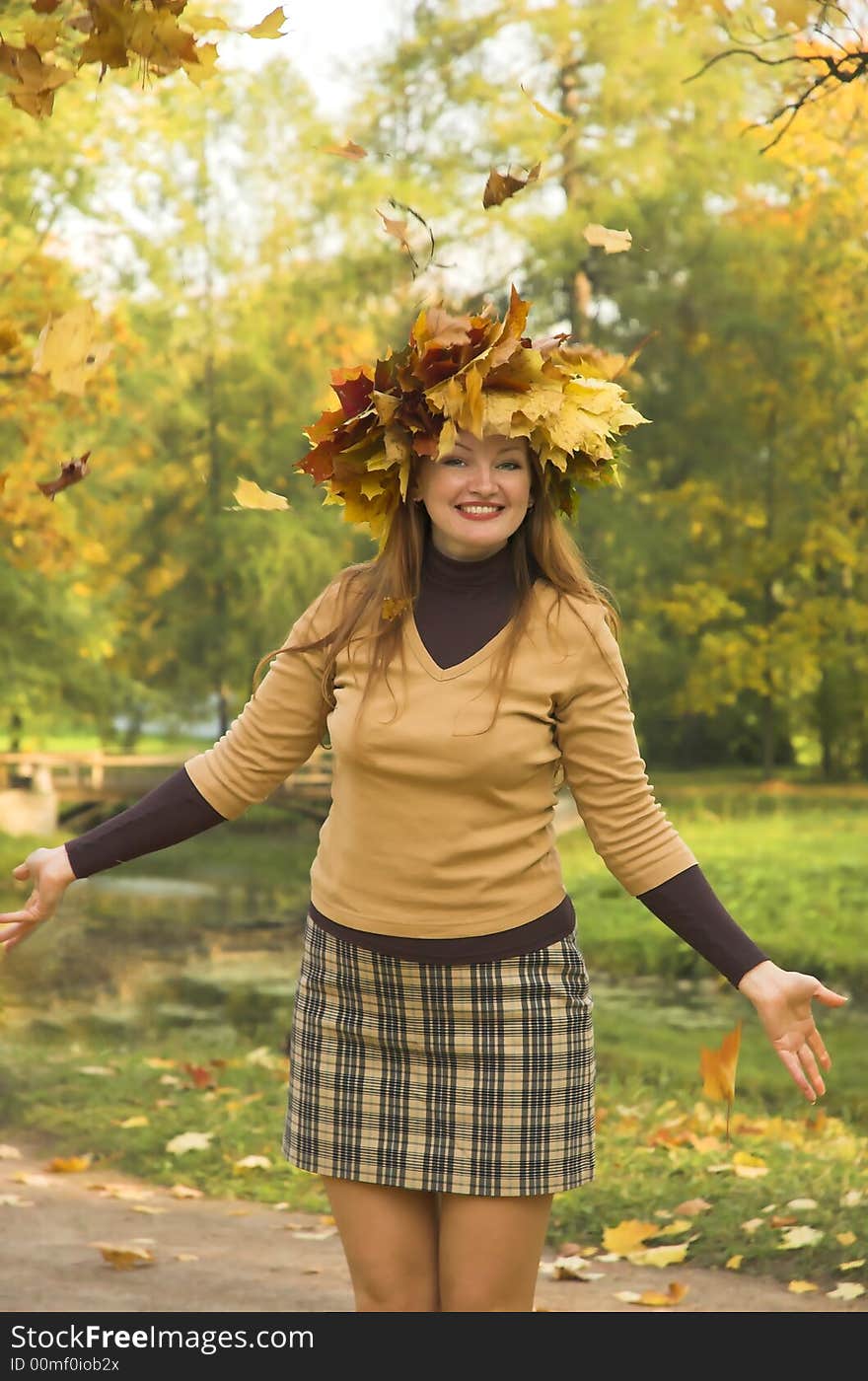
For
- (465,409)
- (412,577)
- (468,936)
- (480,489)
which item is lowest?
(468,936)

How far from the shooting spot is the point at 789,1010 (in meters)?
2.41

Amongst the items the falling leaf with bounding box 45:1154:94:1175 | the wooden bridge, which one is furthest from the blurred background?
the falling leaf with bounding box 45:1154:94:1175

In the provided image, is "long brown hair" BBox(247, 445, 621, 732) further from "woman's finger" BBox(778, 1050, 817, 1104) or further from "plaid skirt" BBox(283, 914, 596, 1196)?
"woman's finger" BBox(778, 1050, 817, 1104)

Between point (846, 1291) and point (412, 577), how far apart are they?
250cm

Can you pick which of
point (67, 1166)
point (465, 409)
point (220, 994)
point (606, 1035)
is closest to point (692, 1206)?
point (67, 1166)

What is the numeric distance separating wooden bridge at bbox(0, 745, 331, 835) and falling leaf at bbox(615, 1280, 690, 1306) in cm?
938

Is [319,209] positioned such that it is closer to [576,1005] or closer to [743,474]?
[743,474]

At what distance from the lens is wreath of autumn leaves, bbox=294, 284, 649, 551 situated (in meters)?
2.50

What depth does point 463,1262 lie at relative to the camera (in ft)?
8.00

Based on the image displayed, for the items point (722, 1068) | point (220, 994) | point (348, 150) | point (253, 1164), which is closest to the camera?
point (348, 150)

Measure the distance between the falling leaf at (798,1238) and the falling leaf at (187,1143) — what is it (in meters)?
2.10

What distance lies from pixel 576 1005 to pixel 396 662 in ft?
1.94

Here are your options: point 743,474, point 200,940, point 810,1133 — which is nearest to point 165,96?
point 200,940

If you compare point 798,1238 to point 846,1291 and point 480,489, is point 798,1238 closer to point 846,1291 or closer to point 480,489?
point 846,1291
